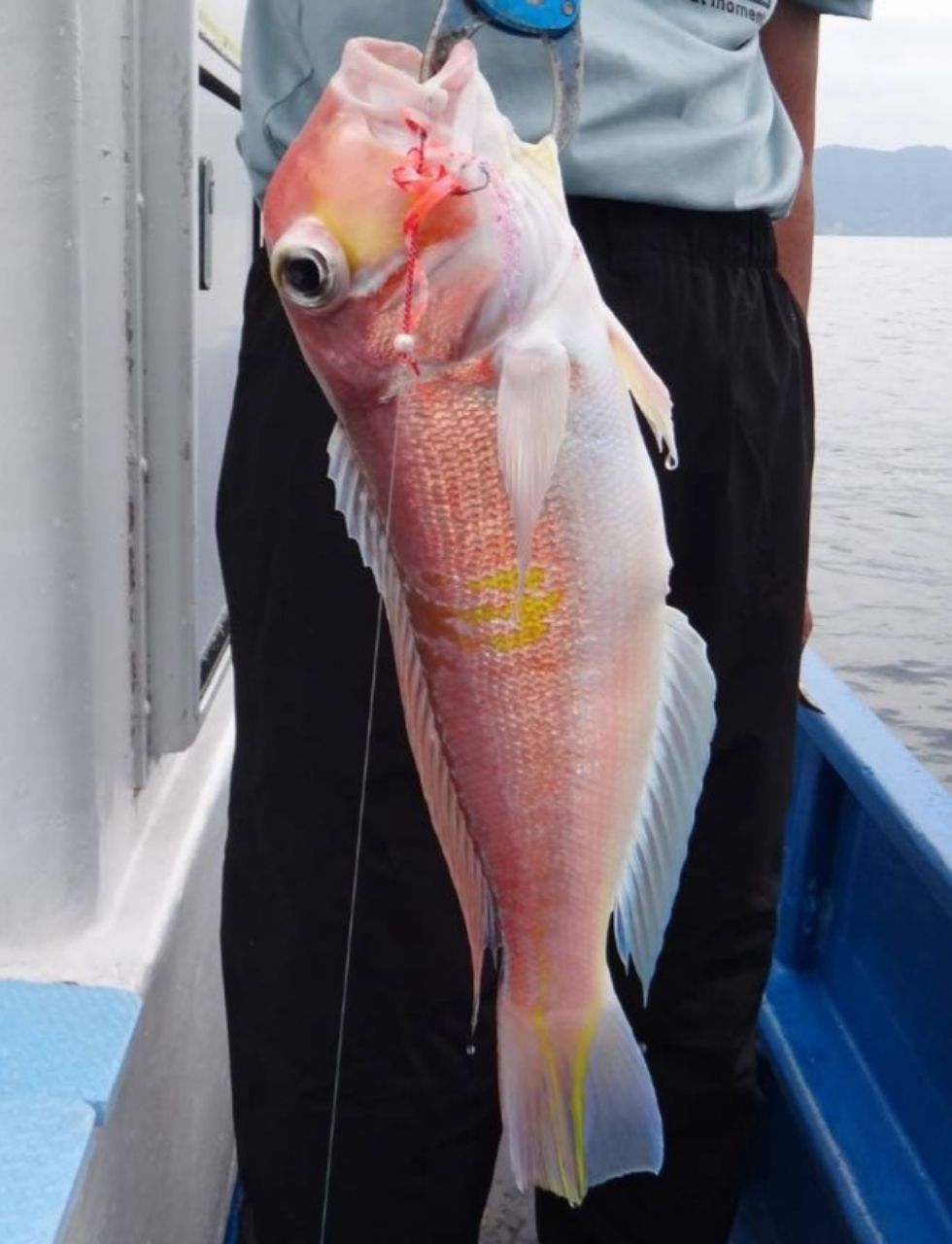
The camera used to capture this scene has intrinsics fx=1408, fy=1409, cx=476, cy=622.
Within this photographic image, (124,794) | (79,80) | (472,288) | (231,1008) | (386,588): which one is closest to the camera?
(472,288)

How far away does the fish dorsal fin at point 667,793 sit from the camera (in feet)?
3.98

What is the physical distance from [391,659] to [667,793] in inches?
13.9

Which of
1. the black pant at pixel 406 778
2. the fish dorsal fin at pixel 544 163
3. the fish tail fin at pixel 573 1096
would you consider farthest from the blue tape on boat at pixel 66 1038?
the fish dorsal fin at pixel 544 163

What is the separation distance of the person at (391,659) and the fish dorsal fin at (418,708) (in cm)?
25

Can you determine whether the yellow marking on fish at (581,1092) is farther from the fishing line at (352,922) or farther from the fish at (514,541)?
the fishing line at (352,922)

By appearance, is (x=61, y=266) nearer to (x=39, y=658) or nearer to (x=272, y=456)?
(x=272, y=456)

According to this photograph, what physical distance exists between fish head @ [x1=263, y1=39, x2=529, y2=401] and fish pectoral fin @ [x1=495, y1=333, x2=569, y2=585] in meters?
0.04

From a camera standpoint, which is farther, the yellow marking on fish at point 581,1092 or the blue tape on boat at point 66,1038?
the blue tape on boat at point 66,1038

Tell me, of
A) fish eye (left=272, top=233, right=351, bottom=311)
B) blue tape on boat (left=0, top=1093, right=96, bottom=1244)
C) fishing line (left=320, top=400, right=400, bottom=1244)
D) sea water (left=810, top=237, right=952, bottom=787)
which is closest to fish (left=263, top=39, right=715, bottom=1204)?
fish eye (left=272, top=233, right=351, bottom=311)

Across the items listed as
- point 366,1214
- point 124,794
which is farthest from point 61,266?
point 366,1214

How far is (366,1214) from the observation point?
1618mm

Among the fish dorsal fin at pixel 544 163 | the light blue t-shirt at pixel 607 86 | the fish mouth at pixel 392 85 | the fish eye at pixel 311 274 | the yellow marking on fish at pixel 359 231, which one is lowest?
the fish eye at pixel 311 274

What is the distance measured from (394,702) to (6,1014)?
1.70 ft

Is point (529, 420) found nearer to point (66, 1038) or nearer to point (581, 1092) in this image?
point (581, 1092)
